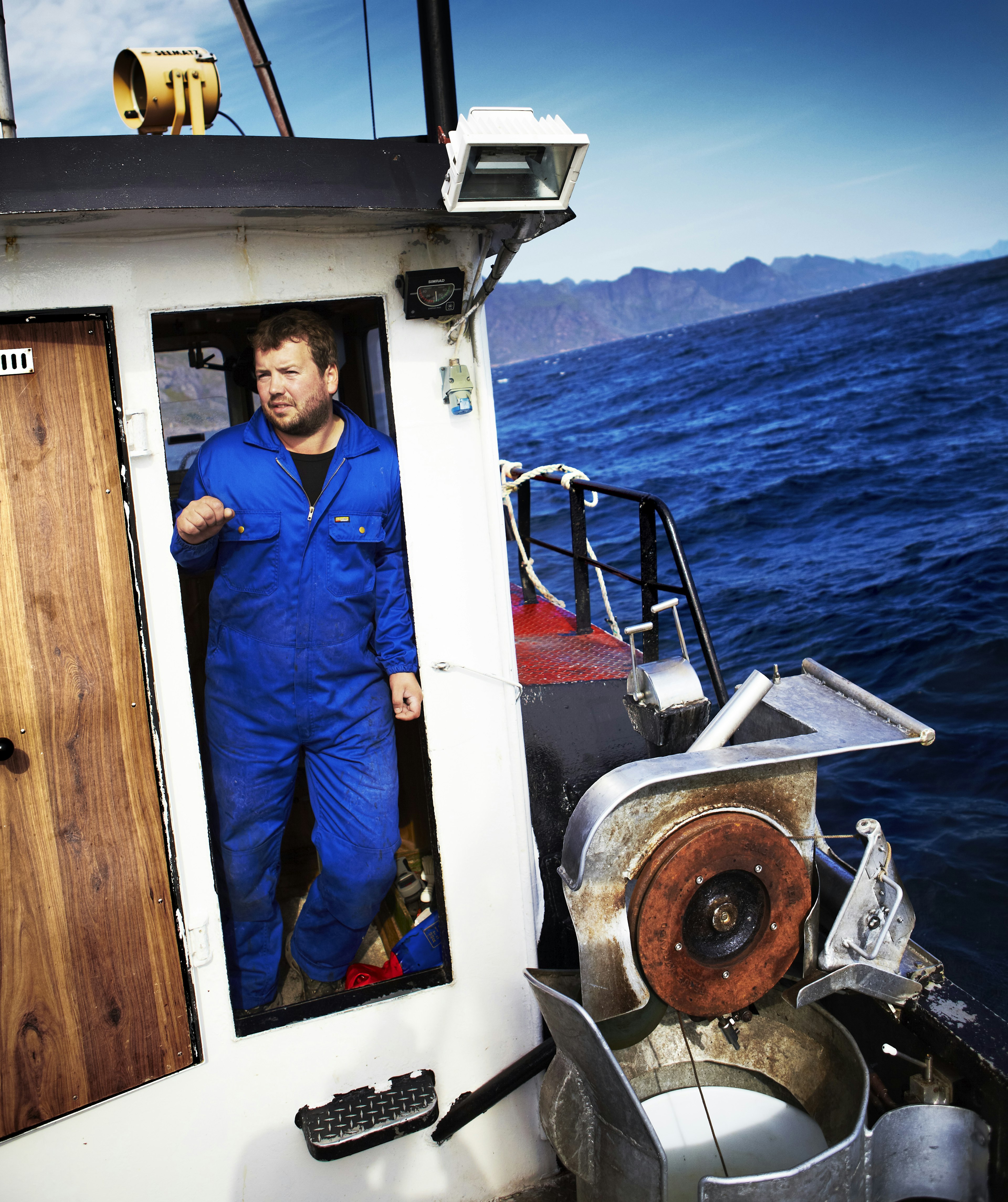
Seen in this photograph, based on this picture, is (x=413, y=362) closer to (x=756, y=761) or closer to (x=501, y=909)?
(x=756, y=761)

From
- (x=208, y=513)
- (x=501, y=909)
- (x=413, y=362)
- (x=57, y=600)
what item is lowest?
(x=501, y=909)

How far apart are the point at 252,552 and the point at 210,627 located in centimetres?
33

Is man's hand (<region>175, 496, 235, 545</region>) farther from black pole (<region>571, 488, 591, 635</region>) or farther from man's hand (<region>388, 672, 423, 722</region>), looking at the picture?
black pole (<region>571, 488, 591, 635</region>)

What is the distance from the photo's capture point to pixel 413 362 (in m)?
2.76

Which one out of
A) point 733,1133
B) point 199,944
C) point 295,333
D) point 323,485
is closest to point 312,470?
point 323,485

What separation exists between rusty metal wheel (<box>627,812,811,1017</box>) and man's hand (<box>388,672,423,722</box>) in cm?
87

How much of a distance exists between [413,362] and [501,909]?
1746 millimetres

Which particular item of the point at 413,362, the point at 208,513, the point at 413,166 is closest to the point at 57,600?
the point at 208,513

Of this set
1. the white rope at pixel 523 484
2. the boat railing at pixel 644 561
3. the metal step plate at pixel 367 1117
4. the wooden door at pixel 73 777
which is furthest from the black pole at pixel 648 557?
the wooden door at pixel 73 777

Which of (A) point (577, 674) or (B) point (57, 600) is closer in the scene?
(B) point (57, 600)

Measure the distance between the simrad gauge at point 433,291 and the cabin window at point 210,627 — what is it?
0.12m

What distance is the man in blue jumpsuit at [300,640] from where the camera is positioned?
285cm

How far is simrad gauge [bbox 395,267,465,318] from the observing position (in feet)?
8.70

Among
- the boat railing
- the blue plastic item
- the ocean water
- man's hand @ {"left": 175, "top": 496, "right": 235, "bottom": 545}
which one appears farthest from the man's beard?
the ocean water
